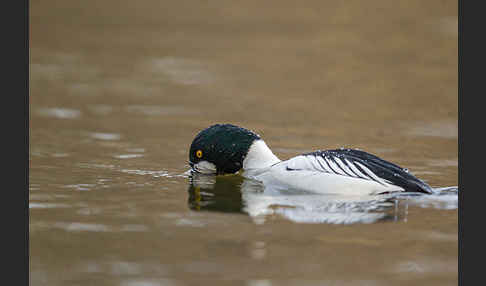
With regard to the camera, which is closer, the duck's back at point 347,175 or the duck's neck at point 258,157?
the duck's back at point 347,175

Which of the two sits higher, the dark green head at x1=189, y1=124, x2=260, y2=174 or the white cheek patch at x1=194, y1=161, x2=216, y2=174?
the dark green head at x1=189, y1=124, x2=260, y2=174

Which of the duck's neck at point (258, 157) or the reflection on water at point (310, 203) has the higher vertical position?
the duck's neck at point (258, 157)

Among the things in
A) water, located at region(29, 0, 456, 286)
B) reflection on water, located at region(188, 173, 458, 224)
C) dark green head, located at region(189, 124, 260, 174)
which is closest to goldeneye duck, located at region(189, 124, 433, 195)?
dark green head, located at region(189, 124, 260, 174)

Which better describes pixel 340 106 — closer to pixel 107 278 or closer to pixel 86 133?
pixel 86 133

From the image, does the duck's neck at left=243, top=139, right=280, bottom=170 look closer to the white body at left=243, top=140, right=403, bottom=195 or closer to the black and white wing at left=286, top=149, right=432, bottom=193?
the white body at left=243, top=140, right=403, bottom=195

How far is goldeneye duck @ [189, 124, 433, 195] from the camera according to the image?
9516mm

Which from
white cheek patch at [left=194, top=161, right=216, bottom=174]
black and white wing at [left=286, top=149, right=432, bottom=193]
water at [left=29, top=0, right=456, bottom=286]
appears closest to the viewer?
water at [left=29, top=0, right=456, bottom=286]

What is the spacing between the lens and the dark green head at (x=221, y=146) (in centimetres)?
1069

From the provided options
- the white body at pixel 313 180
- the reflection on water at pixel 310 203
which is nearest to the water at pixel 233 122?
the reflection on water at pixel 310 203

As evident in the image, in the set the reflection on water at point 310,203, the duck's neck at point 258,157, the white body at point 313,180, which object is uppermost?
the duck's neck at point 258,157

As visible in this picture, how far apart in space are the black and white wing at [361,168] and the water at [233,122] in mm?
245

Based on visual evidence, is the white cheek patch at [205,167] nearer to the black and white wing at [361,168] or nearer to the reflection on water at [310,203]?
the reflection on water at [310,203]

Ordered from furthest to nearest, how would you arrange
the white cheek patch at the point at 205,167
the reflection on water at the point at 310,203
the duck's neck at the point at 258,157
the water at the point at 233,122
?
the white cheek patch at the point at 205,167, the duck's neck at the point at 258,157, the reflection on water at the point at 310,203, the water at the point at 233,122

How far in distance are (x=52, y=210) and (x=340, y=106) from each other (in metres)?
8.05
